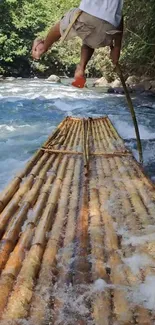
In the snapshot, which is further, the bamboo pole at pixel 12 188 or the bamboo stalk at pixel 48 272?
the bamboo pole at pixel 12 188

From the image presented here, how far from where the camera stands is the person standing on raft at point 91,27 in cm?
266

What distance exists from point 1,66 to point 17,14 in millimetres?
3545

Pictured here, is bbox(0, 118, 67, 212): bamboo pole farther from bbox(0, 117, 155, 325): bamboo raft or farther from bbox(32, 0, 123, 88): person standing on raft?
bbox(32, 0, 123, 88): person standing on raft

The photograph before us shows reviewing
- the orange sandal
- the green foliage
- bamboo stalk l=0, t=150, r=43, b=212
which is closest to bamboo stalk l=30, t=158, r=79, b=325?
bamboo stalk l=0, t=150, r=43, b=212

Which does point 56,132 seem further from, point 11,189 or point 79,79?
point 11,189

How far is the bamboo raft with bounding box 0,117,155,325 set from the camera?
5.03 ft

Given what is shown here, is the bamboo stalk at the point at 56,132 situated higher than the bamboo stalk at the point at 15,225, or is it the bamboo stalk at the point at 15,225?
the bamboo stalk at the point at 15,225

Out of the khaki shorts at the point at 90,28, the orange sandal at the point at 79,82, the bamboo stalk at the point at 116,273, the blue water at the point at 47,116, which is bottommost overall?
the blue water at the point at 47,116

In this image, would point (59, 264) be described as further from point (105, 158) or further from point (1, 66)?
point (1, 66)

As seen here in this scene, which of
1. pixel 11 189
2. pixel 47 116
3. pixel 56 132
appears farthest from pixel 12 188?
pixel 47 116

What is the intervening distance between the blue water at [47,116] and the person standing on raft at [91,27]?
2193 mm

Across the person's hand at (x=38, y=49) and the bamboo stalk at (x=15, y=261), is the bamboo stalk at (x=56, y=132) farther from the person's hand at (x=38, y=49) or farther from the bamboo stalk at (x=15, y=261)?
the bamboo stalk at (x=15, y=261)

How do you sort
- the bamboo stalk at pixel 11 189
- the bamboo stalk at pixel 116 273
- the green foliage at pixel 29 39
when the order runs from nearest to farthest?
the bamboo stalk at pixel 116 273
the bamboo stalk at pixel 11 189
the green foliage at pixel 29 39

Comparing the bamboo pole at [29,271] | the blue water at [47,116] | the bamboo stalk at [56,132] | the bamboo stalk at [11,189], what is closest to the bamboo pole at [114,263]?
the bamboo pole at [29,271]
